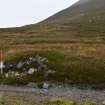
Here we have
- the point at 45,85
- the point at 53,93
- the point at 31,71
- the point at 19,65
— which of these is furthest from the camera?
the point at 19,65

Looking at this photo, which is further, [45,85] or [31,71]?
[31,71]

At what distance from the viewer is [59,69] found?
63062 mm

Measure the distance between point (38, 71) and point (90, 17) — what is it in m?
115

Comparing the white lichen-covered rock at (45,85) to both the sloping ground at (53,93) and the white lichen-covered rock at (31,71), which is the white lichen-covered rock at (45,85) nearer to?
the sloping ground at (53,93)

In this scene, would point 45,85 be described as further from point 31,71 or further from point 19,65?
point 19,65

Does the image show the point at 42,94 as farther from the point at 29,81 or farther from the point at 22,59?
the point at 22,59

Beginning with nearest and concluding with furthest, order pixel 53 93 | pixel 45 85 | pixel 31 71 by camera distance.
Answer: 1. pixel 53 93
2. pixel 45 85
3. pixel 31 71

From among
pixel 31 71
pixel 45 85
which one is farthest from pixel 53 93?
pixel 31 71

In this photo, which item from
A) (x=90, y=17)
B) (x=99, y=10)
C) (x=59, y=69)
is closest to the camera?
(x=59, y=69)

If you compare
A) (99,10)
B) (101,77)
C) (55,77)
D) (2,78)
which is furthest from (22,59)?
(99,10)

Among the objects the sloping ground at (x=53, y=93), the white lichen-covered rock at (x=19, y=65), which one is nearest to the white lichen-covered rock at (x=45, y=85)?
the sloping ground at (x=53, y=93)

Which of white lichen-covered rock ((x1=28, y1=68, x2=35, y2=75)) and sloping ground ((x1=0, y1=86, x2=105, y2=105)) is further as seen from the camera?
white lichen-covered rock ((x1=28, y1=68, x2=35, y2=75))

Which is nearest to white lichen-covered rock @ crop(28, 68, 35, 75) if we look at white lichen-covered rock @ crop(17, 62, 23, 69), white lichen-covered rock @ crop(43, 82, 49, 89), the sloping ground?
white lichen-covered rock @ crop(17, 62, 23, 69)

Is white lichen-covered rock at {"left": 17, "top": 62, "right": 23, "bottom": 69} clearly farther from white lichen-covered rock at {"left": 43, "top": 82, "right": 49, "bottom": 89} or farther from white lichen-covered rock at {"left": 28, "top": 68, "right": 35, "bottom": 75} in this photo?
white lichen-covered rock at {"left": 43, "top": 82, "right": 49, "bottom": 89}
